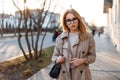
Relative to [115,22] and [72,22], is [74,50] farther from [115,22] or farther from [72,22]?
[115,22]

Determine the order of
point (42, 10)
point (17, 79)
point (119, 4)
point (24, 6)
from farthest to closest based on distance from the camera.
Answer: point (119, 4) < point (42, 10) < point (24, 6) < point (17, 79)

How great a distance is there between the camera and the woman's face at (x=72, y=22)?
374cm

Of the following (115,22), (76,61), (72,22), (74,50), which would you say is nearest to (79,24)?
(72,22)

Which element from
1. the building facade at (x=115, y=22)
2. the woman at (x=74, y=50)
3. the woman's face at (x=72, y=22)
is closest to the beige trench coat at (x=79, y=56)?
the woman at (x=74, y=50)

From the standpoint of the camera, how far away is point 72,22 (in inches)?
147

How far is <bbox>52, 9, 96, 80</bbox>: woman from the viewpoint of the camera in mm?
3672

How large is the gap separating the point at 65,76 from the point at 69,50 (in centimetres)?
33

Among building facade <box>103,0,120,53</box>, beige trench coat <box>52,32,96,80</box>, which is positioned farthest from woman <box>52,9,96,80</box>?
building facade <box>103,0,120,53</box>

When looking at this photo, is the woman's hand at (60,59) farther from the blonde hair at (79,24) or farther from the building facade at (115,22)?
the building facade at (115,22)

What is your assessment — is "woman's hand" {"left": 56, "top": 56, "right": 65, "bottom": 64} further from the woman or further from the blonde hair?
the blonde hair

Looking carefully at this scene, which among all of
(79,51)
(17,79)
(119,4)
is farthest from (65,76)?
(119,4)

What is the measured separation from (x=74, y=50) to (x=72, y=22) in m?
0.35

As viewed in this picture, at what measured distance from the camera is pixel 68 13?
3777 millimetres

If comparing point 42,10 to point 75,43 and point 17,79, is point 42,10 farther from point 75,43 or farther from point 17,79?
point 75,43
